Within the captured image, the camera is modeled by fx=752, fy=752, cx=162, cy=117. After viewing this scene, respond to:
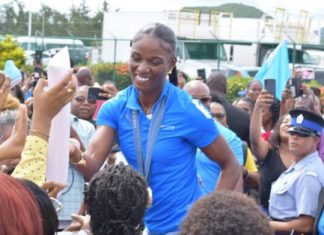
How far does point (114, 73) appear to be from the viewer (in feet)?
64.4

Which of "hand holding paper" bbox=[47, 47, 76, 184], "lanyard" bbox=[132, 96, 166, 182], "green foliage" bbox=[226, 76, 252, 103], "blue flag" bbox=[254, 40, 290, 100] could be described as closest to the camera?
"hand holding paper" bbox=[47, 47, 76, 184]

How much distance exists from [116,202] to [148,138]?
1.00 m

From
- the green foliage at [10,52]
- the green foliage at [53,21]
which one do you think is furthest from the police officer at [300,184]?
the green foliage at [53,21]

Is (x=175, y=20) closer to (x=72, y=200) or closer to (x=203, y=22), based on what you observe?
(x=203, y=22)

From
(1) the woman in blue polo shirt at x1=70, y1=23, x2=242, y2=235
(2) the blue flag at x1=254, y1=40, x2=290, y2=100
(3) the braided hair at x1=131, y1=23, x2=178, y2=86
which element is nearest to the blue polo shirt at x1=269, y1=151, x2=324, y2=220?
(1) the woman in blue polo shirt at x1=70, y1=23, x2=242, y2=235

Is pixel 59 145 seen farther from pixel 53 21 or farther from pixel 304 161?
pixel 53 21

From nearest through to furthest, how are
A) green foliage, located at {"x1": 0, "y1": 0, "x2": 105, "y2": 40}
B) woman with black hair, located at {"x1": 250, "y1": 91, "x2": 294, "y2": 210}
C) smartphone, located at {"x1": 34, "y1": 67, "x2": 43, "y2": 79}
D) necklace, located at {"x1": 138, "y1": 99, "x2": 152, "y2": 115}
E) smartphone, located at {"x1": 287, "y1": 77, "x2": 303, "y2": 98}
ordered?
necklace, located at {"x1": 138, "y1": 99, "x2": 152, "y2": 115} → woman with black hair, located at {"x1": 250, "y1": 91, "x2": 294, "y2": 210} → smartphone, located at {"x1": 287, "y1": 77, "x2": 303, "y2": 98} → smartphone, located at {"x1": 34, "y1": 67, "x2": 43, "y2": 79} → green foliage, located at {"x1": 0, "y1": 0, "x2": 105, "y2": 40}

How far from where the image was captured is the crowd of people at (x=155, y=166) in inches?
91.5

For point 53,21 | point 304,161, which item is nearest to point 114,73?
point 304,161

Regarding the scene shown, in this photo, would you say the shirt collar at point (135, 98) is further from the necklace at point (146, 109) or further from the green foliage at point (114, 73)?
the green foliage at point (114, 73)

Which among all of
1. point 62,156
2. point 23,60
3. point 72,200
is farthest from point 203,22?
point 62,156

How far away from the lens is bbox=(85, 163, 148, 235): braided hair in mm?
2637

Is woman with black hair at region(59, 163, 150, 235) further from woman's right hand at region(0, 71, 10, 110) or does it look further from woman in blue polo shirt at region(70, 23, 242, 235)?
woman in blue polo shirt at region(70, 23, 242, 235)

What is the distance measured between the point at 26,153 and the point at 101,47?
2120cm
